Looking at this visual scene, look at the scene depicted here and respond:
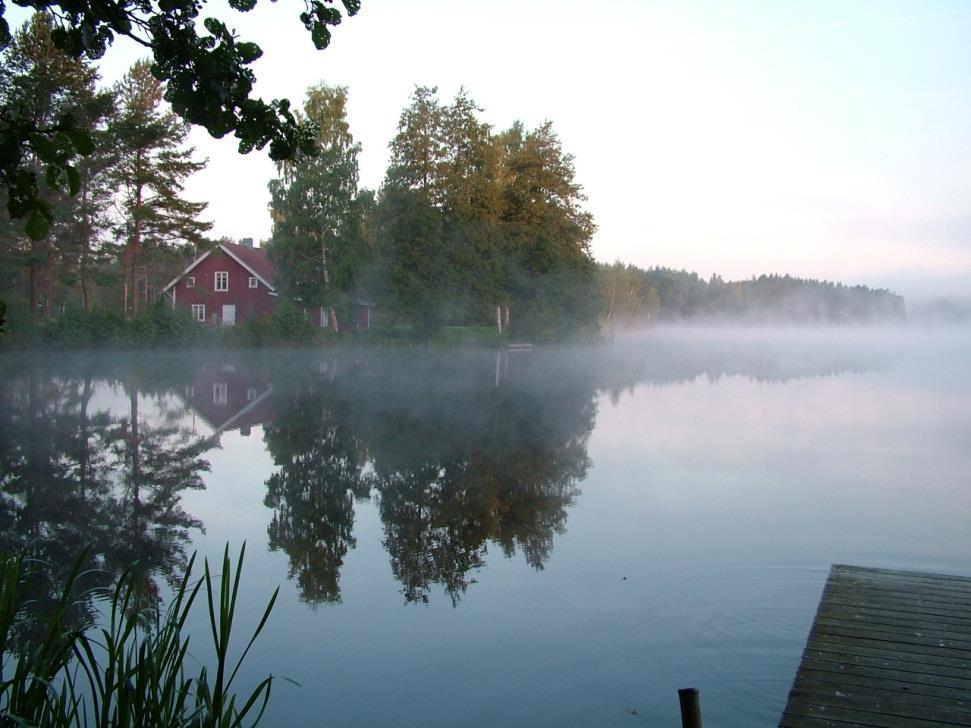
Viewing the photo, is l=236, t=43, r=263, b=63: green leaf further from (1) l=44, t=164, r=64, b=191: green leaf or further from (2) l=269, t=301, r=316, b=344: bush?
(2) l=269, t=301, r=316, b=344: bush

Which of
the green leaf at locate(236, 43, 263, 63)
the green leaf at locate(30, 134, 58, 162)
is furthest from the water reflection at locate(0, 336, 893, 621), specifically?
the green leaf at locate(236, 43, 263, 63)

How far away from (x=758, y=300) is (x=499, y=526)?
155m

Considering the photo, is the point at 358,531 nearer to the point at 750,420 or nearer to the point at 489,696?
the point at 489,696

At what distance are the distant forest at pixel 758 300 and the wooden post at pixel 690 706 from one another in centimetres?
12068

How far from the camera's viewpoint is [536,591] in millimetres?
7164

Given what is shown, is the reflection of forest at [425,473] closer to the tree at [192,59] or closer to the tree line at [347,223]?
the tree at [192,59]

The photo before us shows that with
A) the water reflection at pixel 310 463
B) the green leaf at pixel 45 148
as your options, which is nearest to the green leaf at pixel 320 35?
the green leaf at pixel 45 148

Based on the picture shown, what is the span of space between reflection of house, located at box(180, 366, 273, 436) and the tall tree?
1346 centimetres

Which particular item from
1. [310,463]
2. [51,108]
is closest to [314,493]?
[310,463]

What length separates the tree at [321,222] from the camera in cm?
4347

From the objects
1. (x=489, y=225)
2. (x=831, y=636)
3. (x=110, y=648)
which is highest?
(x=489, y=225)

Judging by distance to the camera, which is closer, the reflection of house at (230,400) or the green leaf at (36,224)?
the green leaf at (36,224)

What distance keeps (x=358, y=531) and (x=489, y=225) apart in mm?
40661

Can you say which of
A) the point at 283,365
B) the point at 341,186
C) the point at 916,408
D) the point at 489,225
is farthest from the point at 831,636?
the point at 489,225
